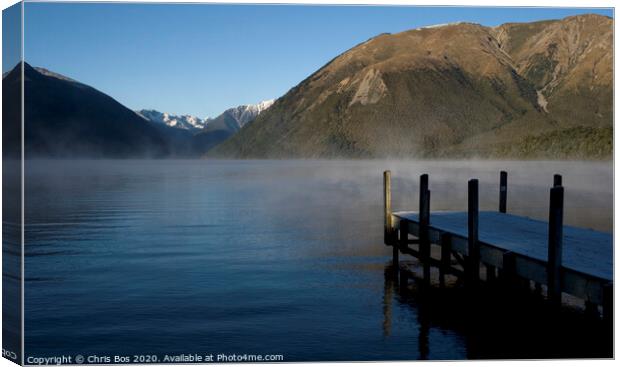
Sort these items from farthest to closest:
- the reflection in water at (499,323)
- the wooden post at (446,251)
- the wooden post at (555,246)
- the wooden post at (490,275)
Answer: the wooden post at (490,275) → the wooden post at (446,251) → the reflection in water at (499,323) → the wooden post at (555,246)

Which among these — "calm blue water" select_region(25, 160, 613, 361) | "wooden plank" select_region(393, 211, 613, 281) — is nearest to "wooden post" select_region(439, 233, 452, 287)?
"wooden plank" select_region(393, 211, 613, 281)

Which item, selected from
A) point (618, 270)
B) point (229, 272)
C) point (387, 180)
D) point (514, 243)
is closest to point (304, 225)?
point (387, 180)

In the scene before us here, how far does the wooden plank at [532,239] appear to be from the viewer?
12653 mm

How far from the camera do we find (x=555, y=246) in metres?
12.2

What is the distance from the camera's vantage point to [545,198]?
46062 mm

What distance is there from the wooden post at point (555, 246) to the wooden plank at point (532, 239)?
7.7 inches

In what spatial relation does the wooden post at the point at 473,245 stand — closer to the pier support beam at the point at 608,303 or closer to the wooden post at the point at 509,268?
the wooden post at the point at 509,268

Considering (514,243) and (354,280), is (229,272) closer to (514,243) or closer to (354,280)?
(354,280)

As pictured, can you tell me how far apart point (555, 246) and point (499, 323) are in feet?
10.2

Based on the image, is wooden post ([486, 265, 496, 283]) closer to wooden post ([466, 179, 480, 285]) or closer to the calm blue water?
wooden post ([466, 179, 480, 285])

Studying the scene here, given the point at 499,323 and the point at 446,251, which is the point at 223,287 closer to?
the point at 446,251

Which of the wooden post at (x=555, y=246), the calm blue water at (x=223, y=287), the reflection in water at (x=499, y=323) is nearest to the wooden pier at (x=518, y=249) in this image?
the wooden post at (x=555, y=246)

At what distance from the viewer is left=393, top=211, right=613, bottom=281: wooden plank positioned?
12653 millimetres

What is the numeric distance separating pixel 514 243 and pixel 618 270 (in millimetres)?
4327
